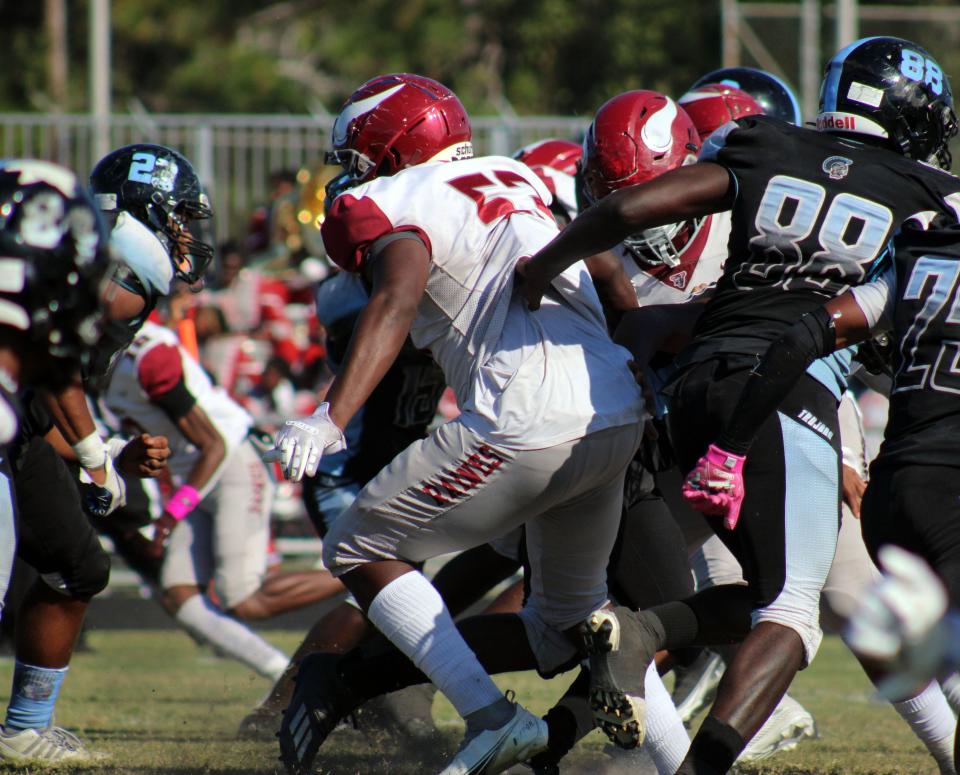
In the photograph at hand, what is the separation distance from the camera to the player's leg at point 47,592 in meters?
4.36

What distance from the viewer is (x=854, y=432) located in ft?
15.7

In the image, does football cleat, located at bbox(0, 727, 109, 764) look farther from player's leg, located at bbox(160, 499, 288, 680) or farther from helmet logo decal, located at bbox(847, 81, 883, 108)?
helmet logo decal, located at bbox(847, 81, 883, 108)

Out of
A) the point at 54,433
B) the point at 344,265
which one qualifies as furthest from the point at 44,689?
the point at 344,265

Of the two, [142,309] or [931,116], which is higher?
[931,116]

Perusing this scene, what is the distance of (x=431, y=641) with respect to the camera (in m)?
3.72

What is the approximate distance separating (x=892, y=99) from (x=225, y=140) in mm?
9592

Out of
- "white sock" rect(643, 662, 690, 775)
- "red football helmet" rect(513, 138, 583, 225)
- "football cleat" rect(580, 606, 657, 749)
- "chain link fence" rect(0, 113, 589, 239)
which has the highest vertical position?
"red football helmet" rect(513, 138, 583, 225)

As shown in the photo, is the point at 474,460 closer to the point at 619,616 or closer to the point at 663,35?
the point at 619,616

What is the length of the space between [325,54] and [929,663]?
24.7m

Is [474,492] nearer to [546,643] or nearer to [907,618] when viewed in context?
[546,643]

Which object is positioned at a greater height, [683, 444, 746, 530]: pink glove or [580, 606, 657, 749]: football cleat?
[683, 444, 746, 530]: pink glove

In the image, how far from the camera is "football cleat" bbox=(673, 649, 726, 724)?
5.42 metres

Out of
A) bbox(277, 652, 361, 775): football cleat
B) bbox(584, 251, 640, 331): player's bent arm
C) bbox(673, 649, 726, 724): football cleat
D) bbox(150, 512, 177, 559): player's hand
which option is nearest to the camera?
bbox(277, 652, 361, 775): football cleat

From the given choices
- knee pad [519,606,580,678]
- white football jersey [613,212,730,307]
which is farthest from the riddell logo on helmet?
knee pad [519,606,580,678]
